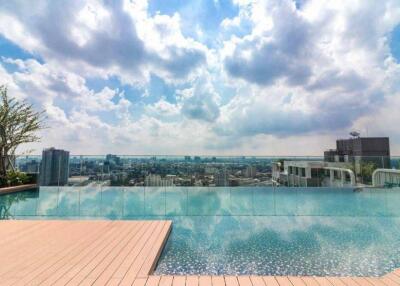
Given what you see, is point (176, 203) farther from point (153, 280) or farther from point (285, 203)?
point (153, 280)

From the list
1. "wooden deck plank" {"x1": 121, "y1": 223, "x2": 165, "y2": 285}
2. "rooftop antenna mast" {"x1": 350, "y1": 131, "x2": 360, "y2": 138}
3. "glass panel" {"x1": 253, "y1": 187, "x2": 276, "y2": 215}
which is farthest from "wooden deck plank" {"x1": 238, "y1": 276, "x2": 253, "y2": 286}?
"rooftop antenna mast" {"x1": 350, "y1": 131, "x2": 360, "y2": 138}

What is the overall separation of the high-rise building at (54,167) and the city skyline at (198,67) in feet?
1.77

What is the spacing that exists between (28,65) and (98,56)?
2780 millimetres

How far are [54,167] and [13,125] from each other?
275cm

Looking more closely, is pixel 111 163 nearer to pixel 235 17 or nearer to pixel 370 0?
pixel 235 17

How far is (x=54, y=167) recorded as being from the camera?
12352 millimetres

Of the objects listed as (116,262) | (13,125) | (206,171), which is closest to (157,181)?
(206,171)

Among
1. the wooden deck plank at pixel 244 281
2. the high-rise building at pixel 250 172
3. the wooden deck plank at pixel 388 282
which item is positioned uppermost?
the high-rise building at pixel 250 172

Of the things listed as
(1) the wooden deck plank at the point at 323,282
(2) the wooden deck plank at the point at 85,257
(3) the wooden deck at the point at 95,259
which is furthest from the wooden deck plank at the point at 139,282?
(1) the wooden deck plank at the point at 323,282

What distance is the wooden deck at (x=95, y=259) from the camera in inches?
98.9

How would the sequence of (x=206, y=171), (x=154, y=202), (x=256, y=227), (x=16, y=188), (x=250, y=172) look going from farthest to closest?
(x=206, y=171) → (x=250, y=172) → (x=16, y=188) → (x=154, y=202) → (x=256, y=227)

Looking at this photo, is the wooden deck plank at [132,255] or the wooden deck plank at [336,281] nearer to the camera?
the wooden deck plank at [336,281]

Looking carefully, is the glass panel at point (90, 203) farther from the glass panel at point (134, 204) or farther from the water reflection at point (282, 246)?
the water reflection at point (282, 246)

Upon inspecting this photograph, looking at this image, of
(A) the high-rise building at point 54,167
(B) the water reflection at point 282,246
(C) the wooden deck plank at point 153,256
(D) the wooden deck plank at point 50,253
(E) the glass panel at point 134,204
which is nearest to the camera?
(D) the wooden deck plank at point 50,253
